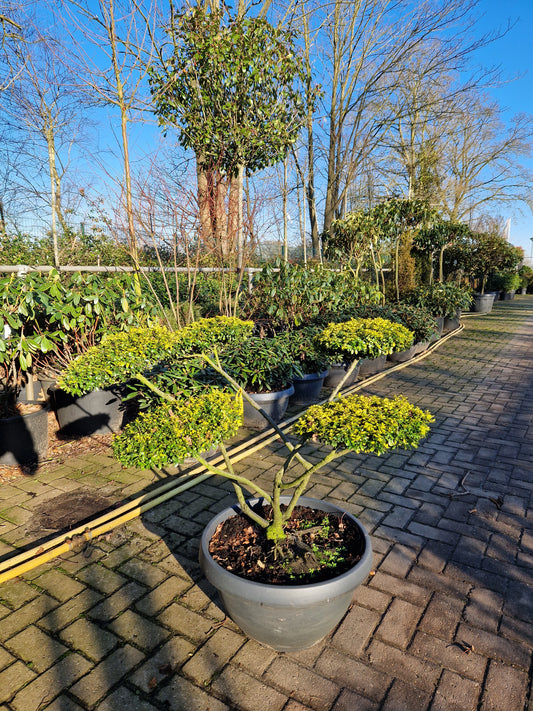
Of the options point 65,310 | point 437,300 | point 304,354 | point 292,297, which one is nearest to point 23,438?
point 65,310

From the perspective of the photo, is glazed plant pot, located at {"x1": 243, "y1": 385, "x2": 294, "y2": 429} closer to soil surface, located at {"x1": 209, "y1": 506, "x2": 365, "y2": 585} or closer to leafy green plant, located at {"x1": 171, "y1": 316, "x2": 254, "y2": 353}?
leafy green plant, located at {"x1": 171, "y1": 316, "x2": 254, "y2": 353}

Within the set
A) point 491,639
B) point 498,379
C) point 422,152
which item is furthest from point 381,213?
point 422,152

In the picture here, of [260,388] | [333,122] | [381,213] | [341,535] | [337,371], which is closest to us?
[341,535]

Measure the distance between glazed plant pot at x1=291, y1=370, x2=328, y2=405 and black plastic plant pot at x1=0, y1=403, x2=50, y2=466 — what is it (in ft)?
9.29

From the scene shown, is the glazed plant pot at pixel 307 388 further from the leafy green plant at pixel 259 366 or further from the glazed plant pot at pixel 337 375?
the glazed plant pot at pixel 337 375

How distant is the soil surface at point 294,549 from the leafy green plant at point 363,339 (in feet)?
3.81

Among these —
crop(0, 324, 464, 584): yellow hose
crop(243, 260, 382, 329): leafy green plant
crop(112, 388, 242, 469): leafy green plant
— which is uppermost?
crop(243, 260, 382, 329): leafy green plant

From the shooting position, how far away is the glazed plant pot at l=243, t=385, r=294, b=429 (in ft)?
14.9

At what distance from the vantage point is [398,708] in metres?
1.67

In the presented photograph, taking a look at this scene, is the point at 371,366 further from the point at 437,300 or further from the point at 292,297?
the point at 437,300

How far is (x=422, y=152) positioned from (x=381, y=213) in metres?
14.1

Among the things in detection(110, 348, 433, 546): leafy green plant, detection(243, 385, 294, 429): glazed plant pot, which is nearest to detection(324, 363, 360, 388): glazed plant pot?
detection(243, 385, 294, 429): glazed plant pot

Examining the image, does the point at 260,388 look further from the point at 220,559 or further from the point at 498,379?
the point at 498,379

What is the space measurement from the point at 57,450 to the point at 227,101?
17.4 ft
